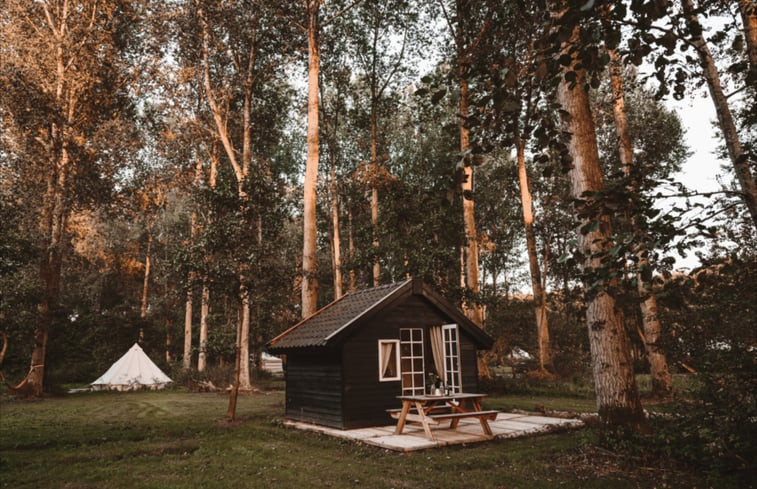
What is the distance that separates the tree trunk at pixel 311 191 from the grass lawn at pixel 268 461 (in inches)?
143

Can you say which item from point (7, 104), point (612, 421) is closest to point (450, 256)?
point (612, 421)

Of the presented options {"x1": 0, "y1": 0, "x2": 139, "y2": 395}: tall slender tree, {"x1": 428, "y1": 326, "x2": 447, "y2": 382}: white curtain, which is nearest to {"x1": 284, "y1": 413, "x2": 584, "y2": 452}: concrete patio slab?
{"x1": 428, "y1": 326, "x2": 447, "y2": 382}: white curtain

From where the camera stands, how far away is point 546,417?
10.5 meters

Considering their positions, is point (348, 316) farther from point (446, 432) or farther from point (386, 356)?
point (446, 432)

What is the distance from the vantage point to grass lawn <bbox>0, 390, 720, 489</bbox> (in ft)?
19.2

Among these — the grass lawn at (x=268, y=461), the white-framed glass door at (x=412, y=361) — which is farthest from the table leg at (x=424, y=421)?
the white-framed glass door at (x=412, y=361)

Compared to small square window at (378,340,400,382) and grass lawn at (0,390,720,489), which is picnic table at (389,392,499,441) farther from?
small square window at (378,340,400,382)

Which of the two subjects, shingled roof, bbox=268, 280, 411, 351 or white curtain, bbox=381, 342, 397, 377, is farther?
white curtain, bbox=381, 342, 397, 377

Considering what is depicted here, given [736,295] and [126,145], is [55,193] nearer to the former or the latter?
[126,145]

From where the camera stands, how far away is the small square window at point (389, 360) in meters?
10.2

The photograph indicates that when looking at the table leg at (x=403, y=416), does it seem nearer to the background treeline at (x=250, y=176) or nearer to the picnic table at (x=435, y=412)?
the picnic table at (x=435, y=412)

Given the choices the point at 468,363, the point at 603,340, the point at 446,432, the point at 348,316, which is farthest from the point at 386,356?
the point at 603,340

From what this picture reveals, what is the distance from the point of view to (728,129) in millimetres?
4715

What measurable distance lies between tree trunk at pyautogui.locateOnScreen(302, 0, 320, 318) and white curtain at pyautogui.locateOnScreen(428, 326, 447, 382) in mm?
3773
